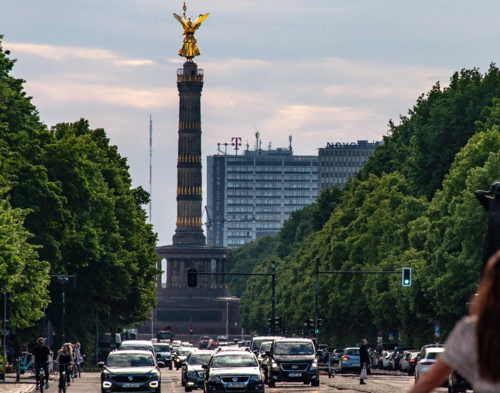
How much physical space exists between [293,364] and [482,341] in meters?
39.3

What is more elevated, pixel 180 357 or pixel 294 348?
pixel 294 348

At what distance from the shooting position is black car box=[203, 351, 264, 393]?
107 ft

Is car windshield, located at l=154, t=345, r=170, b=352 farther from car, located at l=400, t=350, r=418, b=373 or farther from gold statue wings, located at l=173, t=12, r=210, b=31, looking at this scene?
gold statue wings, located at l=173, t=12, r=210, b=31

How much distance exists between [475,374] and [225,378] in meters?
29.5

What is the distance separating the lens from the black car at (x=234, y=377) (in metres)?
32.6

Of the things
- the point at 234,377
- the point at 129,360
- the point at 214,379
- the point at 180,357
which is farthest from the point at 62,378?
the point at 180,357

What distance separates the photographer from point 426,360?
40.6 meters

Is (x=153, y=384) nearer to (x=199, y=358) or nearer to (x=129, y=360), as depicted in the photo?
(x=129, y=360)

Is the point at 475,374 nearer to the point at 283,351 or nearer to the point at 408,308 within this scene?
the point at 283,351

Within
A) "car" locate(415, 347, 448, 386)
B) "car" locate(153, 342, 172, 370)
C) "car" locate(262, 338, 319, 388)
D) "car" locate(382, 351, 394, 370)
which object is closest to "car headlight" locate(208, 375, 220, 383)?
"car" locate(415, 347, 448, 386)

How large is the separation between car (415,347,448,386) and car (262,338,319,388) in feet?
12.1

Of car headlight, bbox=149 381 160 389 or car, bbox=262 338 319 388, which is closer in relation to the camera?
car headlight, bbox=149 381 160 389

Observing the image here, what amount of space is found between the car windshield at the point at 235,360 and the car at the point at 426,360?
22.6ft

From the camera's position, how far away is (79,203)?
59.4m
